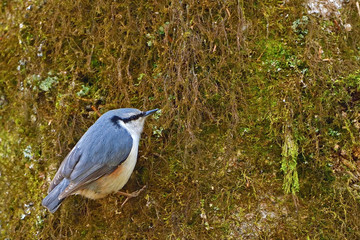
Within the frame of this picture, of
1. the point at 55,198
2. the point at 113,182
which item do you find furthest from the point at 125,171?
the point at 55,198

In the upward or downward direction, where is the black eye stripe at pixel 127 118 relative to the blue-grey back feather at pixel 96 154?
upward

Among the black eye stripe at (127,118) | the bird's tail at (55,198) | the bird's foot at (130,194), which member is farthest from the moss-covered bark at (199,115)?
the bird's tail at (55,198)

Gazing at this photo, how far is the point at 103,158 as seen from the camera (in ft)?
9.30

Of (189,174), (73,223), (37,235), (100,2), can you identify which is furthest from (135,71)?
(37,235)

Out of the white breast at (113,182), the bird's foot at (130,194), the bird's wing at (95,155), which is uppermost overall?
the bird's wing at (95,155)

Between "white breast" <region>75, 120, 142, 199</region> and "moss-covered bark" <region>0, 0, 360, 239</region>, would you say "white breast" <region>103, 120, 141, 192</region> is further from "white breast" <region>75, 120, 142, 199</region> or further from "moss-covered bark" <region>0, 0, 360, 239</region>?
"moss-covered bark" <region>0, 0, 360, 239</region>

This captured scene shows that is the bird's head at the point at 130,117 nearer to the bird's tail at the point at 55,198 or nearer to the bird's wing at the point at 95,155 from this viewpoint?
the bird's wing at the point at 95,155

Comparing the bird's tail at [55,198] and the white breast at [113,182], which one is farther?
the white breast at [113,182]

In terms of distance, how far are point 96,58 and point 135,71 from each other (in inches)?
13.6

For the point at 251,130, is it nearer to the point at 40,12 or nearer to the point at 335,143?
the point at 335,143

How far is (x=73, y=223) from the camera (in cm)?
293

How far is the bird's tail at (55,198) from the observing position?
2.65m

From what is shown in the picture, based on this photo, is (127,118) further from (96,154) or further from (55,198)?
(55,198)

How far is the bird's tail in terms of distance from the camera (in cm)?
265
